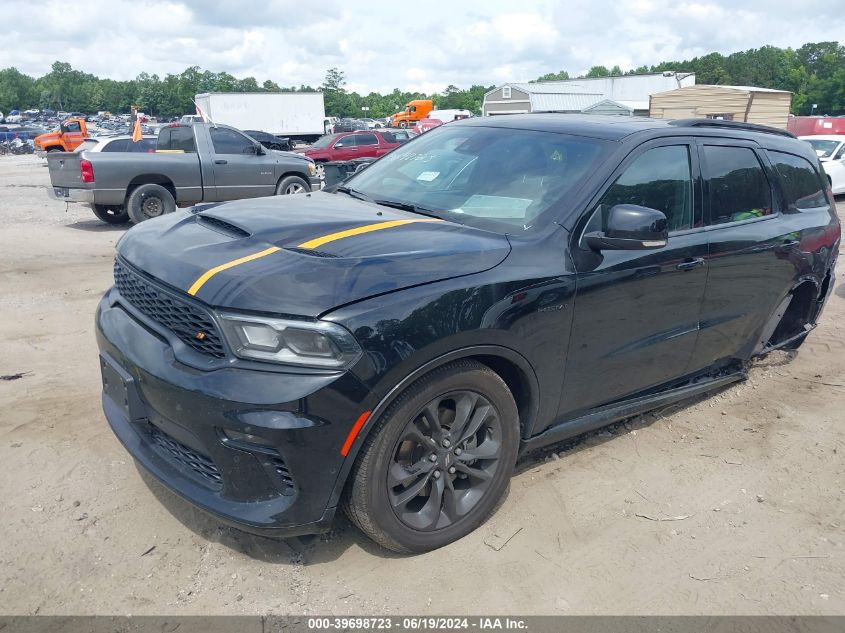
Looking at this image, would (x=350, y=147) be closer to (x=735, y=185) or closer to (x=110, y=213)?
(x=110, y=213)

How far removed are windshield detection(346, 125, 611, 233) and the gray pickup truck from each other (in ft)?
27.6

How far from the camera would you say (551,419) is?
3328mm

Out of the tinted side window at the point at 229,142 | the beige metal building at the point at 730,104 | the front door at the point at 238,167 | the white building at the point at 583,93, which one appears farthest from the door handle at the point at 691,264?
the white building at the point at 583,93

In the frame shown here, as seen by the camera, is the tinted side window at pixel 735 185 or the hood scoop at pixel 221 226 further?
the tinted side window at pixel 735 185

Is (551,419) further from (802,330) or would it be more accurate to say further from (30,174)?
(30,174)

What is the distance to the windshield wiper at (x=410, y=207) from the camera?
136 inches

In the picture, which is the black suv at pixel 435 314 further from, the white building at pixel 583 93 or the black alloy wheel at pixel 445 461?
the white building at pixel 583 93

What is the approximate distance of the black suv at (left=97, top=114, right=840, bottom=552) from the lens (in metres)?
2.47

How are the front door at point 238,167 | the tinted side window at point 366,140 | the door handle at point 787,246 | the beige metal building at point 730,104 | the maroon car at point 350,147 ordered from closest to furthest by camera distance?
the door handle at point 787,246, the front door at point 238,167, the maroon car at point 350,147, the tinted side window at point 366,140, the beige metal building at point 730,104

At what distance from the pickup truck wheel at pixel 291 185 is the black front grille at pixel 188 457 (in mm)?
10521

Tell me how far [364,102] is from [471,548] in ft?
401

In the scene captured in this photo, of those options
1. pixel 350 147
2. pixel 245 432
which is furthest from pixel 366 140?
pixel 245 432

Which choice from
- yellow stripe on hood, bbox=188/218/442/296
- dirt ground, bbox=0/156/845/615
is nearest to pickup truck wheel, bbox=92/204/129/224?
dirt ground, bbox=0/156/845/615

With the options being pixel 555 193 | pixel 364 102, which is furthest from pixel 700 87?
pixel 364 102
